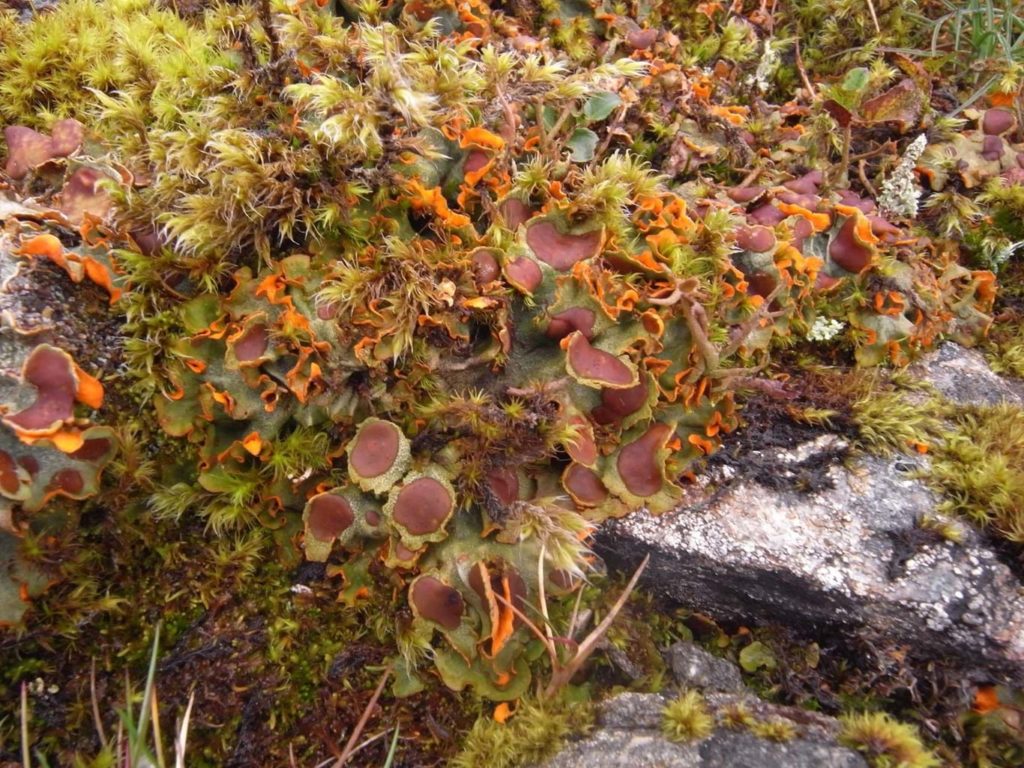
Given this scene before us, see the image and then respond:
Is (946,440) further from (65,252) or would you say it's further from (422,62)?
(65,252)

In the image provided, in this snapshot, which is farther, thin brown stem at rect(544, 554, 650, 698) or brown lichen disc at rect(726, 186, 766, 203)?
brown lichen disc at rect(726, 186, 766, 203)

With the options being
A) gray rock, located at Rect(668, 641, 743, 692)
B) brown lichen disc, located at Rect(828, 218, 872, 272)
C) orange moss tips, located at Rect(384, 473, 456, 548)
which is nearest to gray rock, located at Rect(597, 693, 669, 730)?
gray rock, located at Rect(668, 641, 743, 692)

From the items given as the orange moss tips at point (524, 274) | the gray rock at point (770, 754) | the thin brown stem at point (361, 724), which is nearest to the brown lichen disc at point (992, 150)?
the orange moss tips at point (524, 274)

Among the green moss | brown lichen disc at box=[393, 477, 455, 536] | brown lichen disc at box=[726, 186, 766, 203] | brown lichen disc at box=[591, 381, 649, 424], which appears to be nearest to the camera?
brown lichen disc at box=[393, 477, 455, 536]

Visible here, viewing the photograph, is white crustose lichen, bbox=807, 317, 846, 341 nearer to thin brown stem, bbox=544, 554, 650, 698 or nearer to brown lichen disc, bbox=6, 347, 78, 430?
thin brown stem, bbox=544, 554, 650, 698

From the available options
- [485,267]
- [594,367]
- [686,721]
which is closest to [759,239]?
[594,367]

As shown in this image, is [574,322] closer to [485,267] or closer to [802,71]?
[485,267]

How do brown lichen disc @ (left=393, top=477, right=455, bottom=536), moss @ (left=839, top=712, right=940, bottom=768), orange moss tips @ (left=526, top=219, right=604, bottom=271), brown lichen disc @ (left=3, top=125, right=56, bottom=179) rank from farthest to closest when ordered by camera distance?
brown lichen disc @ (left=3, top=125, right=56, bottom=179)
orange moss tips @ (left=526, top=219, right=604, bottom=271)
brown lichen disc @ (left=393, top=477, right=455, bottom=536)
moss @ (left=839, top=712, right=940, bottom=768)
